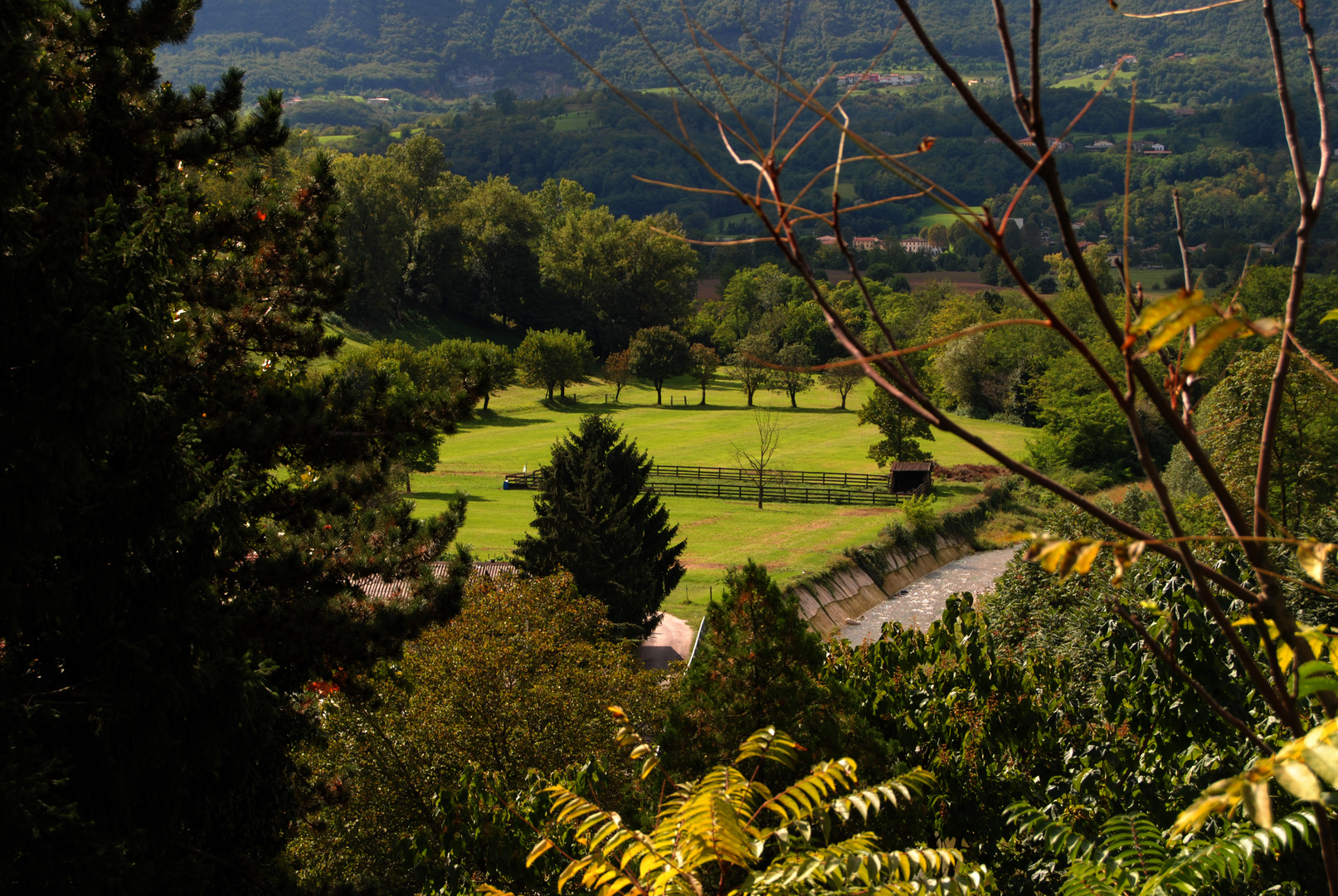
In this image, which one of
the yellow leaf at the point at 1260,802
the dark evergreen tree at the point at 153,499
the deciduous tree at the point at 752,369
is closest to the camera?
the yellow leaf at the point at 1260,802

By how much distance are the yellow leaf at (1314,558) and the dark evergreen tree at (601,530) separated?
788 inches

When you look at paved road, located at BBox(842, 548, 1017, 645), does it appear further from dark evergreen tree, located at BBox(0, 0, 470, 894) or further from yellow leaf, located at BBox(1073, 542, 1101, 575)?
yellow leaf, located at BBox(1073, 542, 1101, 575)

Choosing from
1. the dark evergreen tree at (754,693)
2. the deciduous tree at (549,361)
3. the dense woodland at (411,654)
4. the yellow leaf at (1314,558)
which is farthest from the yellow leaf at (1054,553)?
the deciduous tree at (549,361)

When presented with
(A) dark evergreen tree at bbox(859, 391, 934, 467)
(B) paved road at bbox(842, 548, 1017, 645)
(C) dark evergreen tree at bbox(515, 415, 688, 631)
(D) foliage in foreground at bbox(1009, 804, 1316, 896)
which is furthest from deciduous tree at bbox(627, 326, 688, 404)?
(D) foliage in foreground at bbox(1009, 804, 1316, 896)

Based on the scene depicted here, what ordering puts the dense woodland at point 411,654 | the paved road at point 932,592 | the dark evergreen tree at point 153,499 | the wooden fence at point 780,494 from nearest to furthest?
the dense woodland at point 411,654, the dark evergreen tree at point 153,499, the paved road at point 932,592, the wooden fence at point 780,494

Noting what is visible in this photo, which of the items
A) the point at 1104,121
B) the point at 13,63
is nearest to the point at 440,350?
the point at 13,63

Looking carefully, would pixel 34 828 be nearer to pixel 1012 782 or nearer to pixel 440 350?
pixel 1012 782

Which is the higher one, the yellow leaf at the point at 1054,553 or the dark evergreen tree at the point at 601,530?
the yellow leaf at the point at 1054,553

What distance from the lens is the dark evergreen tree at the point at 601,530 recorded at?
21594 millimetres

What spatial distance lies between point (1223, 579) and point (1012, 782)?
5749mm

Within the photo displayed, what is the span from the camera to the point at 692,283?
345ft

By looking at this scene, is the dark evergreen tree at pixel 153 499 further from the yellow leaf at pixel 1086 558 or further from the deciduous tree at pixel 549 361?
the deciduous tree at pixel 549 361

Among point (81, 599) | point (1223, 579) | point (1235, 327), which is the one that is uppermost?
point (1235, 327)

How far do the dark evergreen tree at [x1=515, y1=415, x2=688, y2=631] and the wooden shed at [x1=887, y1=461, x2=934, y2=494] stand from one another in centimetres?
2244
